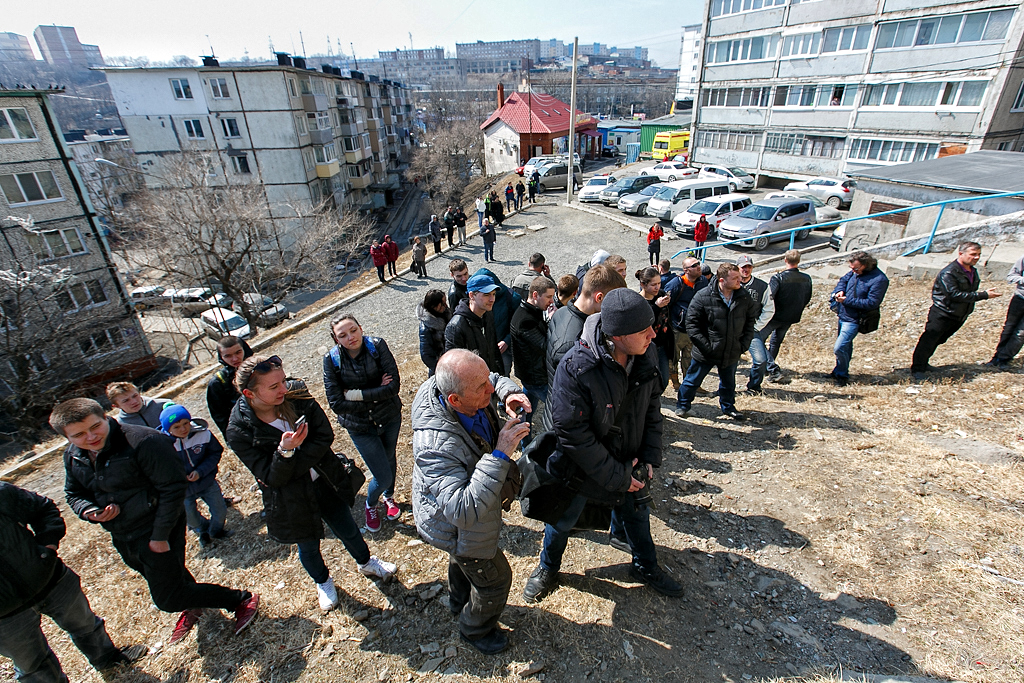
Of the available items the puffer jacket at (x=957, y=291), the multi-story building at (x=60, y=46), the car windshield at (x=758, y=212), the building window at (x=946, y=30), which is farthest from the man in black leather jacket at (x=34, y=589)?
the multi-story building at (x=60, y=46)

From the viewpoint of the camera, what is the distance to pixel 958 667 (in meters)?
2.49

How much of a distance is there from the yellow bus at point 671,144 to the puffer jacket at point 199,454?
41459mm

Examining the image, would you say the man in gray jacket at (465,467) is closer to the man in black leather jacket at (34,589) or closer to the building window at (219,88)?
the man in black leather jacket at (34,589)

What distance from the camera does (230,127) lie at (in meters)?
31.6

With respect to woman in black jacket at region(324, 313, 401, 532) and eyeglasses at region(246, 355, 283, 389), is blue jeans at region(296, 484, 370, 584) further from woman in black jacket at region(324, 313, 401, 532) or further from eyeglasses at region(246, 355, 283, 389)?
eyeglasses at region(246, 355, 283, 389)

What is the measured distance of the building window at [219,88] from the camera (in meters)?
30.6

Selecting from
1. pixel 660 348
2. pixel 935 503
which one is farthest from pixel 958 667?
pixel 660 348

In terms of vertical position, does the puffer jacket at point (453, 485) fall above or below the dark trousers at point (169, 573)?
above

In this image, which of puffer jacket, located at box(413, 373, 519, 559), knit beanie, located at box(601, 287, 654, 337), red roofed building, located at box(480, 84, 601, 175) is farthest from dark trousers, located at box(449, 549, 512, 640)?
red roofed building, located at box(480, 84, 601, 175)

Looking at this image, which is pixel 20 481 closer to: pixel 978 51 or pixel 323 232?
pixel 323 232

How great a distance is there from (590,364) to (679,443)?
9.63 feet

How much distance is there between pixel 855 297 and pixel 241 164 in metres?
37.7

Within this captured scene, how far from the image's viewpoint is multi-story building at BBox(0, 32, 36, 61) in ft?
325

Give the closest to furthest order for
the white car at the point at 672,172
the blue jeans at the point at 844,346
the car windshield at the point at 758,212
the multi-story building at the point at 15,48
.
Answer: the blue jeans at the point at 844,346 → the car windshield at the point at 758,212 → the white car at the point at 672,172 → the multi-story building at the point at 15,48
